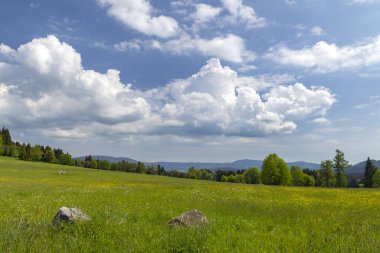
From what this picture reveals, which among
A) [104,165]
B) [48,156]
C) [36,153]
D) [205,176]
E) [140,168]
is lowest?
[205,176]

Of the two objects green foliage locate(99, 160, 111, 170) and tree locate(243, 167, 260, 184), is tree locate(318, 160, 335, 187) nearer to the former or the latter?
tree locate(243, 167, 260, 184)

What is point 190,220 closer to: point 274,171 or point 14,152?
point 274,171

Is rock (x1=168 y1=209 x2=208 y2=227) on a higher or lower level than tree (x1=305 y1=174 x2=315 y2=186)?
higher

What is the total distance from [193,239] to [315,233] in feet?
12.7

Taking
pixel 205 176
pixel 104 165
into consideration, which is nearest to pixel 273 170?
pixel 205 176

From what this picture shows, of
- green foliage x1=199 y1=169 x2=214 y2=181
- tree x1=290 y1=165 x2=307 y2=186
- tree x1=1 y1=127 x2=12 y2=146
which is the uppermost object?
tree x1=1 y1=127 x2=12 y2=146

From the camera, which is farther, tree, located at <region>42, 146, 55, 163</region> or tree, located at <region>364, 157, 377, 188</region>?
tree, located at <region>42, 146, 55, 163</region>

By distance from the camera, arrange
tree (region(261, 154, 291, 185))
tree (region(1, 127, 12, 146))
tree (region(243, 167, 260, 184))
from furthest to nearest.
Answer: tree (region(1, 127, 12, 146)) < tree (region(243, 167, 260, 184)) < tree (region(261, 154, 291, 185))

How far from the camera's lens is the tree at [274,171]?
76.5 m

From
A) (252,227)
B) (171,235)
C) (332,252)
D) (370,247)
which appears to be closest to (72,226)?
(171,235)

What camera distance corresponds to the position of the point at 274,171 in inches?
3007

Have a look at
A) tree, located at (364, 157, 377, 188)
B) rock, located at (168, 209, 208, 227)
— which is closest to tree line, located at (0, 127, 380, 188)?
tree, located at (364, 157, 377, 188)

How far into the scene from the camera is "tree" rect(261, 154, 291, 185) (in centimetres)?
7650

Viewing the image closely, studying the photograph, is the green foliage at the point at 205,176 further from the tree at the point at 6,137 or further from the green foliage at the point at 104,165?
the tree at the point at 6,137
